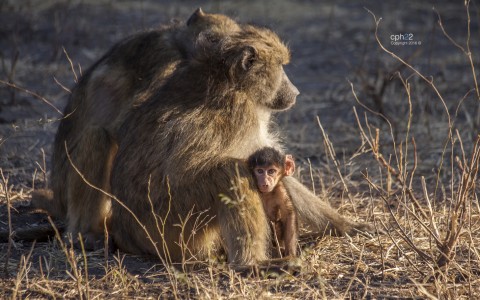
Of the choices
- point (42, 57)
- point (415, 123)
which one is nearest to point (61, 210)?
point (415, 123)

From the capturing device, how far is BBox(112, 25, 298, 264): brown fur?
4121 mm

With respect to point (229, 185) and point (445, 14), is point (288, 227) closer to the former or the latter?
point (229, 185)

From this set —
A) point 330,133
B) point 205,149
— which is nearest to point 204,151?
point 205,149

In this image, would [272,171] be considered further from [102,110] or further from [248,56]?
[102,110]

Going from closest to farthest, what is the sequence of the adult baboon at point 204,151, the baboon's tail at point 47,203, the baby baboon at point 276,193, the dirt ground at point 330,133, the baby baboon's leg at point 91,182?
the dirt ground at point 330,133 < the adult baboon at point 204,151 < the baby baboon at point 276,193 < the baby baboon's leg at point 91,182 < the baboon's tail at point 47,203

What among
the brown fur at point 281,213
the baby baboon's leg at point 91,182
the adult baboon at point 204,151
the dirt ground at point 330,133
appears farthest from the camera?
the baby baboon's leg at point 91,182

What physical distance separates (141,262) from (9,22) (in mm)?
7156

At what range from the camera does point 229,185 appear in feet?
13.5

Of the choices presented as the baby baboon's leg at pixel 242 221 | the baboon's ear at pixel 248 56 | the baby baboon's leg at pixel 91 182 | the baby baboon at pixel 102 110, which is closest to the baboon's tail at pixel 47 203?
the baby baboon at pixel 102 110

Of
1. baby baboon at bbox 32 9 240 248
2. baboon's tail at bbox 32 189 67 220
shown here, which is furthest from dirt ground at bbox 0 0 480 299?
baby baboon at bbox 32 9 240 248

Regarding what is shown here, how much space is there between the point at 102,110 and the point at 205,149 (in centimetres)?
130

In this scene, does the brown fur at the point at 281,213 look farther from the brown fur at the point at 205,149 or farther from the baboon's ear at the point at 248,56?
the baboon's ear at the point at 248,56

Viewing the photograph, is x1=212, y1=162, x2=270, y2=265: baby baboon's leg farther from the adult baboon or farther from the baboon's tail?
the baboon's tail

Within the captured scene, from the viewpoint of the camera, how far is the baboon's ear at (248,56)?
4359 millimetres
